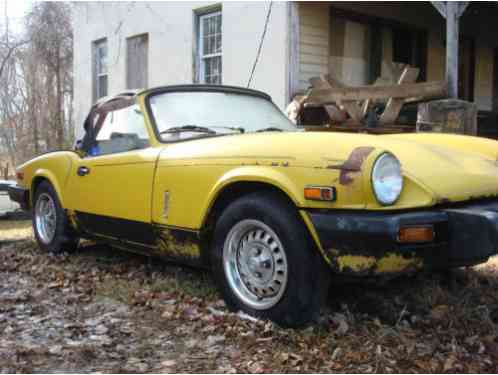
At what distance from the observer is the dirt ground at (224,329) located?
2.72 m

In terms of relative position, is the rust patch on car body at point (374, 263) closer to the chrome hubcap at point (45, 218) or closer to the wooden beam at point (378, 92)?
the chrome hubcap at point (45, 218)

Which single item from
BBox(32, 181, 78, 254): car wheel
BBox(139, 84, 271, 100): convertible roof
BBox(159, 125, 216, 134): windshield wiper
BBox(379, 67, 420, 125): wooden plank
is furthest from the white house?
BBox(159, 125, 216, 134): windshield wiper

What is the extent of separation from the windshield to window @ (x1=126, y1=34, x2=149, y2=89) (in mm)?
8531

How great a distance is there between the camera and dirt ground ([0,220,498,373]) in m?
2.72

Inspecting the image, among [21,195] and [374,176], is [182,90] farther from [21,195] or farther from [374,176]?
[21,195]

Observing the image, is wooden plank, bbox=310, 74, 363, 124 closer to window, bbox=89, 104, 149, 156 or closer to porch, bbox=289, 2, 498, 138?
porch, bbox=289, 2, 498, 138

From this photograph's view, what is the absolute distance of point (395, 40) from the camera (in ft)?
36.9

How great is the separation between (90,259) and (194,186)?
2060 millimetres

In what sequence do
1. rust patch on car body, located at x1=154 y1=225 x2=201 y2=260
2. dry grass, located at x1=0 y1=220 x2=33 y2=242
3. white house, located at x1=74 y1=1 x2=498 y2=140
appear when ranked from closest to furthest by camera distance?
rust patch on car body, located at x1=154 y1=225 x2=201 y2=260, dry grass, located at x1=0 y1=220 x2=33 y2=242, white house, located at x1=74 y1=1 x2=498 y2=140

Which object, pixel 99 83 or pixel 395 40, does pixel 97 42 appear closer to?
pixel 99 83

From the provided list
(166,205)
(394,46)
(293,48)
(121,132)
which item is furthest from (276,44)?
(166,205)

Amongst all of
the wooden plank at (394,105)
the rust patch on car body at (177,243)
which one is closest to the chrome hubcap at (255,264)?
the rust patch on car body at (177,243)

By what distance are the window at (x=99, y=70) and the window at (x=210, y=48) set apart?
3930mm

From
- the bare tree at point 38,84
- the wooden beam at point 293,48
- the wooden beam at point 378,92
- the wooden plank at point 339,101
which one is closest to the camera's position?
the wooden beam at point 378,92
